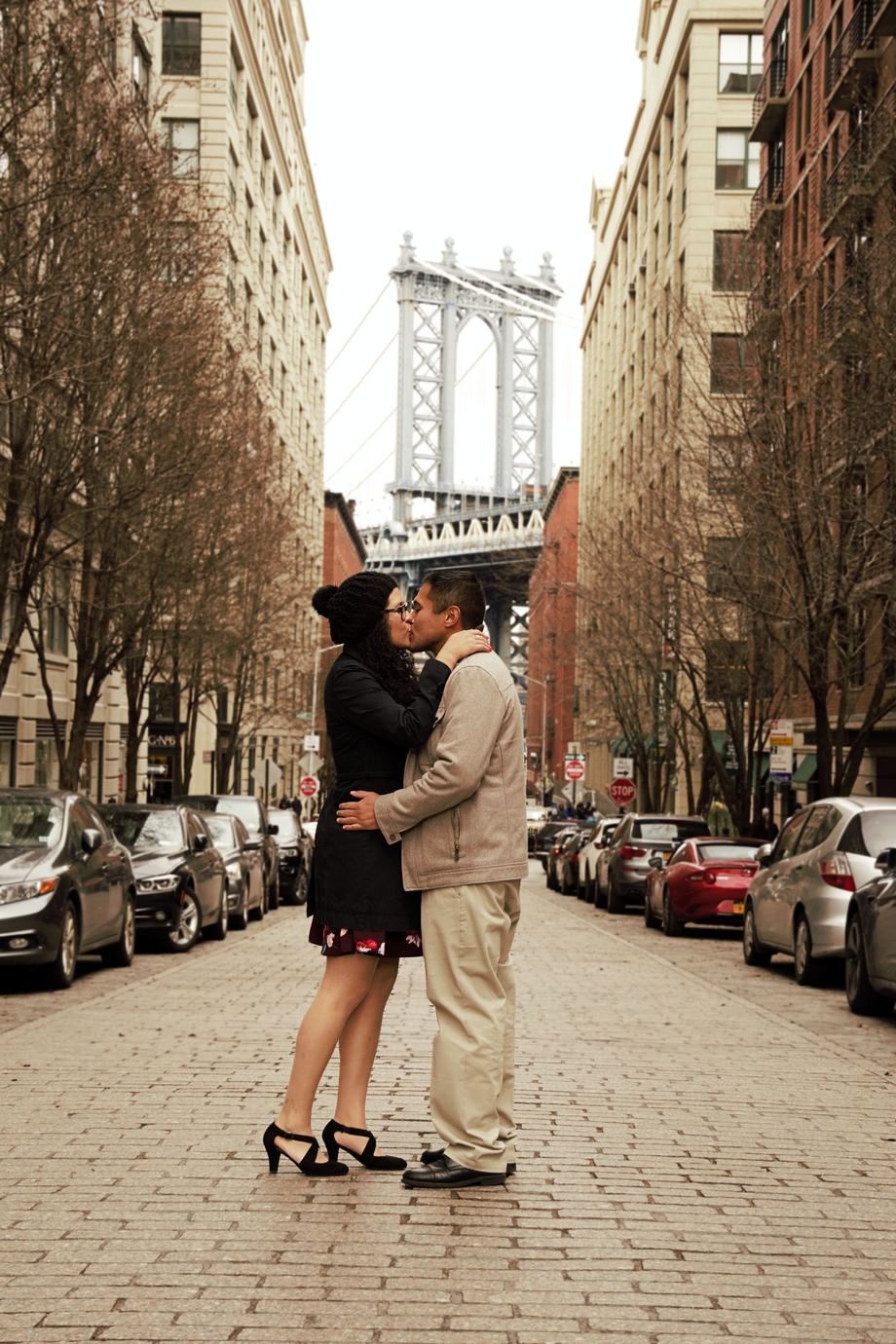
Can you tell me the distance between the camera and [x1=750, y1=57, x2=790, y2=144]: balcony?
148 feet

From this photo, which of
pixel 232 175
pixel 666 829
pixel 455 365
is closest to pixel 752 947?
pixel 666 829

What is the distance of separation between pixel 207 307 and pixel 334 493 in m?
77.7

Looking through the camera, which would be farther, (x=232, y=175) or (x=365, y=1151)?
(x=232, y=175)

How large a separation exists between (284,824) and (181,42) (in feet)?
101

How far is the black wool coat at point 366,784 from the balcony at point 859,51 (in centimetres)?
2953

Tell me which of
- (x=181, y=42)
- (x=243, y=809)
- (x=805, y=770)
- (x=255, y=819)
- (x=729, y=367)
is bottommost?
(x=255, y=819)

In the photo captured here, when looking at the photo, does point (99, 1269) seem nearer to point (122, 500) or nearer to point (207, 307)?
point (122, 500)

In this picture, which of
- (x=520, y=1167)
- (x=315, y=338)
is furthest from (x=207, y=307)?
(x=315, y=338)

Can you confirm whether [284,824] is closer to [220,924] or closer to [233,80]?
[220,924]

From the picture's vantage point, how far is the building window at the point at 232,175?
54.4m

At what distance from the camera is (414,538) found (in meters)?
152

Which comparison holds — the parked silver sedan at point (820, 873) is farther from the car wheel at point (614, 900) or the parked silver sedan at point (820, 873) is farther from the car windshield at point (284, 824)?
the car windshield at point (284, 824)

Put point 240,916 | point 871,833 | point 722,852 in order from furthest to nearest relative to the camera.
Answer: point 722,852 < point 240,916 < point 871,833

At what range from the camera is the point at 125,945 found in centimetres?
1572
